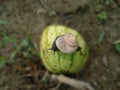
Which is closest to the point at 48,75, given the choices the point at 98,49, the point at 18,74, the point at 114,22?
the point at 18,74

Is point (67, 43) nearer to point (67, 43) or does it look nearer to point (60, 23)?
point (67, 43)

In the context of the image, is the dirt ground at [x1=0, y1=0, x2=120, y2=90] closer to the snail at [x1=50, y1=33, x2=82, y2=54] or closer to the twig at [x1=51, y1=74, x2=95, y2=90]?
the twig at [x1=51, y1=74, x2=95, y2=90]

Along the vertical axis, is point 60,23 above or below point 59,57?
above

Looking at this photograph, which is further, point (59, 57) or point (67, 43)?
point (59, 57)

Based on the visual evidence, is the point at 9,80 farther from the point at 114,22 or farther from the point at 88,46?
the point at 114,22

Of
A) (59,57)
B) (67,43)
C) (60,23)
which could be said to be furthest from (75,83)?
(67,43)
